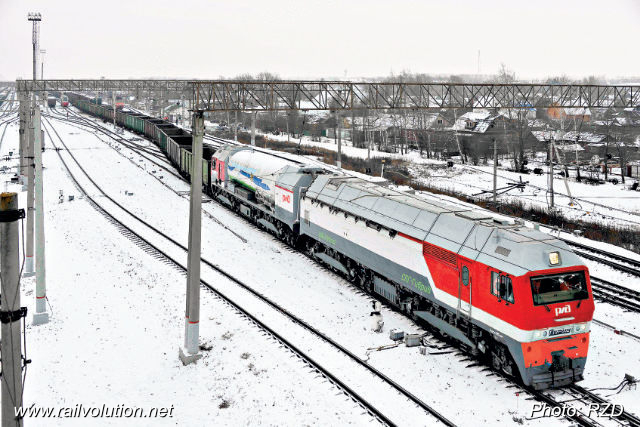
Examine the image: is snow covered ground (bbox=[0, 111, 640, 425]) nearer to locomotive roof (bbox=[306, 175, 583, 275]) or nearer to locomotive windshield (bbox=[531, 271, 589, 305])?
locomotive windshield (bbox=[531, 271, 589, 305])

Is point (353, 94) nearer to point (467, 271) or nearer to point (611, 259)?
point (611, 259)

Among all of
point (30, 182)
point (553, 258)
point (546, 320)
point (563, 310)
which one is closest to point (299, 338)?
point (546, 320)

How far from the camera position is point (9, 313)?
856cm

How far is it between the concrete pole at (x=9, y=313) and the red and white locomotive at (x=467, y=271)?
11.8 meters

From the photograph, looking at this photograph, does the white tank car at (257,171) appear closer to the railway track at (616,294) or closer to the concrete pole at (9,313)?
the railway track at (616,294)

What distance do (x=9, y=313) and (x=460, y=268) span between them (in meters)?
12.5

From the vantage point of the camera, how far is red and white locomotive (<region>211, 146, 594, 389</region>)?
50.5 feet

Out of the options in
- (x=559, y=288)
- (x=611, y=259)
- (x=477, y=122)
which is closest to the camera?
(x=559, y=288)

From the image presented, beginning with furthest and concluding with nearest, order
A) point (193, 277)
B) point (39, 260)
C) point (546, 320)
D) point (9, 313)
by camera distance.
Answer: point (39, 260) → point (193, 277) → point (546, 320) → point (9, 313)

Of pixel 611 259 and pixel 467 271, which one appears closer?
pixel 467 271

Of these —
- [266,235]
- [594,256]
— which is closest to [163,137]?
[266,235]

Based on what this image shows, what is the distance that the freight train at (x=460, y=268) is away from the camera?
50.6ft

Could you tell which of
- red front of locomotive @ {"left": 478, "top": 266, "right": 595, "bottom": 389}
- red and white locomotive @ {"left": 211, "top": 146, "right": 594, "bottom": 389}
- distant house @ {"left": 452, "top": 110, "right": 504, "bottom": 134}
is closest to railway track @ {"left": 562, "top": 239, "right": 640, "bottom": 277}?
red and white locomotive @ {"left": 211, "top": 146, "right": 594, "bottom": 389}

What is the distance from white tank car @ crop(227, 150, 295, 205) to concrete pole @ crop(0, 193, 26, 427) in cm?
2266
